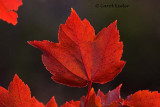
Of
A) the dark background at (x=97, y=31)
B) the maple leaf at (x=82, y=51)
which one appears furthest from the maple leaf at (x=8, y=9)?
the dark background at (x=97, y=31)

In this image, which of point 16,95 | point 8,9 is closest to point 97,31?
point 8,9

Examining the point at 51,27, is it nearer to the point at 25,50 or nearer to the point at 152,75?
the point at 25,50

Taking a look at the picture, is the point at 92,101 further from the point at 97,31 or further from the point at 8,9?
the point at 97,31

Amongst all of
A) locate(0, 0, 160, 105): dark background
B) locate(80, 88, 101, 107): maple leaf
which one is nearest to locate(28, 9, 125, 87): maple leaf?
locate(80, 88, 101, 107): maple leaf

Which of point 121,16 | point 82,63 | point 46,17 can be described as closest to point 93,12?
point 121,16

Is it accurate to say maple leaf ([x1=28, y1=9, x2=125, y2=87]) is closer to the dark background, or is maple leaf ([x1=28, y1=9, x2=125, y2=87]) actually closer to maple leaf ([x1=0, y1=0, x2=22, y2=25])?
maple leaf ([x1=0, y1=0, x2=22, y2=25])

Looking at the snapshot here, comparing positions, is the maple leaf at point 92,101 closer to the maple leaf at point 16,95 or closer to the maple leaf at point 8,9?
the maple leaf at point 16,95
